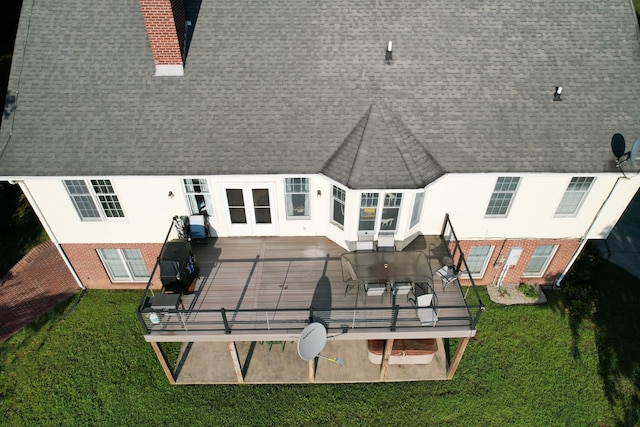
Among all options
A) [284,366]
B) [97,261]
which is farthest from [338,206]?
[97,261]

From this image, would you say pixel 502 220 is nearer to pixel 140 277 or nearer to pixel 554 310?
pixel 554 310

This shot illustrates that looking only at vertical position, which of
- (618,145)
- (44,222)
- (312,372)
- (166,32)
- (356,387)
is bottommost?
(356,387)

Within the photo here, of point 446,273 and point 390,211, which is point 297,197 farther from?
point 446,273

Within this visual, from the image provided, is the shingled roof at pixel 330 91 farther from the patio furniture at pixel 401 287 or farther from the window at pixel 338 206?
the patio furniture at pixel 401 287

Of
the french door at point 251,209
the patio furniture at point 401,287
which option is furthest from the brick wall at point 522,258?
the french door at point 251,209

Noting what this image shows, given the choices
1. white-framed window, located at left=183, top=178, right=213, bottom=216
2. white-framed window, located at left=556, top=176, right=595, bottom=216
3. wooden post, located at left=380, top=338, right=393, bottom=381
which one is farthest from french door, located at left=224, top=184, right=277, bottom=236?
white-framed window, located at left=556, top=176, right=595, bottom=216
